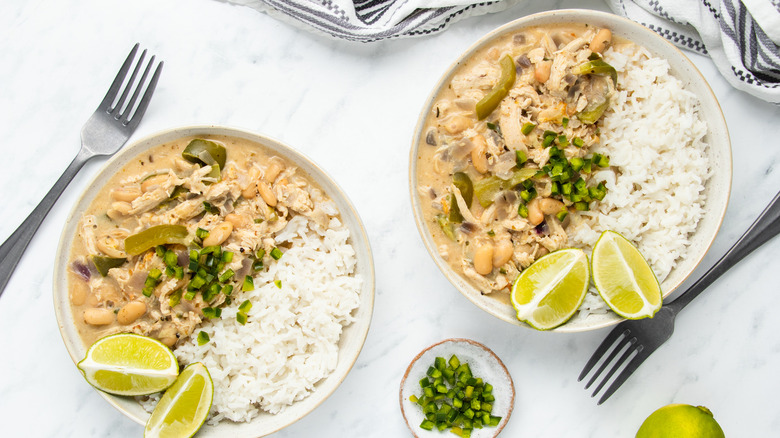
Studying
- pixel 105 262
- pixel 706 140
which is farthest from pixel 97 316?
pixel 706 140

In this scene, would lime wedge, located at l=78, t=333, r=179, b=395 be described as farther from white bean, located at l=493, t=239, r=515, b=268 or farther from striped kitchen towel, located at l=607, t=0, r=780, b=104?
striped kitchen towel, located at l=607, t=0, r=780, b=104

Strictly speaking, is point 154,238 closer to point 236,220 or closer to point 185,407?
point 236,220

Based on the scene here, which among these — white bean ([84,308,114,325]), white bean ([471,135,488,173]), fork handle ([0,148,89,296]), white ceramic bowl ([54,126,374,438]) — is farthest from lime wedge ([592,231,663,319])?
fork handle ([0,148,89,296])

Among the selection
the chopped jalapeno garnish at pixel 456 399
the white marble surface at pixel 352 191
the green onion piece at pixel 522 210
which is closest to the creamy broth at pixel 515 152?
the green onion piece at pixel 522 210

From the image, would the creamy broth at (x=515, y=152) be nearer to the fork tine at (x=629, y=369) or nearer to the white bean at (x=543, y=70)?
the white bean at (x=543, y=70)

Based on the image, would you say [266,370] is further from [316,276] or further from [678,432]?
[678,432]
